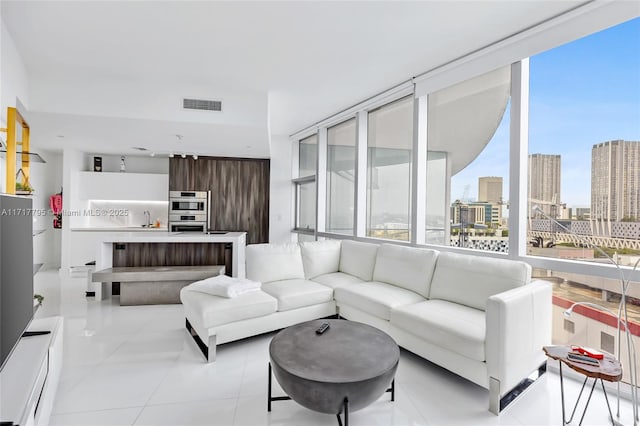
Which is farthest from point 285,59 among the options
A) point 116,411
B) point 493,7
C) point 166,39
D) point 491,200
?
point 116,411

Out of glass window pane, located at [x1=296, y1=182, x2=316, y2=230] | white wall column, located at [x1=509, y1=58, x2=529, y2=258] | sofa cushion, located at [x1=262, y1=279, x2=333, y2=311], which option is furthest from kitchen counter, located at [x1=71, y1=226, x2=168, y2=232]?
white wall column, located at [x1=509, y1=58, x2=529, y2=258]

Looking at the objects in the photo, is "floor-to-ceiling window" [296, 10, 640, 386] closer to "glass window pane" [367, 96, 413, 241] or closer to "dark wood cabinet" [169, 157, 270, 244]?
"glass window pane" [367, 96, 413, 241]

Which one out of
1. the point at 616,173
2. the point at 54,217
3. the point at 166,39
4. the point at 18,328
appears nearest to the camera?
the point at 18,328

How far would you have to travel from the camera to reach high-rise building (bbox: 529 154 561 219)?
272cm

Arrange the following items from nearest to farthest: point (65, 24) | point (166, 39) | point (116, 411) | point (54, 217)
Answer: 1. point (116, 411)
2. point (65, 24)
3. point (166, 39)
4. point (54, 217)

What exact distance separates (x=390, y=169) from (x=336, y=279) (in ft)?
5.82

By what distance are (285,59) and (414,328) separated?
9.46ft

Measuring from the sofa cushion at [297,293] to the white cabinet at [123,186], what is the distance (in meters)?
4.70

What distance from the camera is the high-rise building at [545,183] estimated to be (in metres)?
2.72

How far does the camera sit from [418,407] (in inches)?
82.3

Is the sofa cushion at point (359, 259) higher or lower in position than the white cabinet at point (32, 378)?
higher

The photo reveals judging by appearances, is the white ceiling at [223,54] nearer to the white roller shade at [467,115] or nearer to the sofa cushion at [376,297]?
the white roller shade at [467,115]

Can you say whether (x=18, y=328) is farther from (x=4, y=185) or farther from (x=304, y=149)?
(x=304, y=149)

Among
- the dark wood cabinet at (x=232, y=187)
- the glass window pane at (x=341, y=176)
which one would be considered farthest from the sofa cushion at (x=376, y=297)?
the dark wood cabinet at (x=232, y=187)
